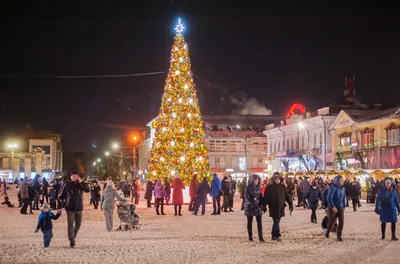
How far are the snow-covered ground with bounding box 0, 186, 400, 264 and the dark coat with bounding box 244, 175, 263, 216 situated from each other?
683mm

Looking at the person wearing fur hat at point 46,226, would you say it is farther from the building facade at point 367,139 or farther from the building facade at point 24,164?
the building facade at point 24,164

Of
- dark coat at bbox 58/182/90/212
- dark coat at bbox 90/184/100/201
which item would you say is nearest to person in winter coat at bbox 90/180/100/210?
dark coat at bbox 90/184/100/201

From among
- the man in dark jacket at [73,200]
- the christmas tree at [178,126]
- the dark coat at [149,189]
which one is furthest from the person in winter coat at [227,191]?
the man in dark jacket at [73,200]

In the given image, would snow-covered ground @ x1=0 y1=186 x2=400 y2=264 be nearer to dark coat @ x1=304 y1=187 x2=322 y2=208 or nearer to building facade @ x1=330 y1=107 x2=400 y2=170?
dark coat @ x1=304 y1=187 x2=322 y2=208

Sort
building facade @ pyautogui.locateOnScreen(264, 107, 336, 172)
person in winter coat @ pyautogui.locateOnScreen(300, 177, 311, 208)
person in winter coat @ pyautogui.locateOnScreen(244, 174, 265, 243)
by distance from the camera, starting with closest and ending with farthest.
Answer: person in winter coat @ pyautogui.locateOnScreen(244, 174, 265, 243) → person in winter coat @ pyautogui.locateOnScreen(300, 177, 311, 208) → building facade @ pyautogui.locateOnScreen(264, 107, 336, 172)

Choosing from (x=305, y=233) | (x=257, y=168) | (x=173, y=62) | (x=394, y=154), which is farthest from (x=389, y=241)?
(x=257, y=168)

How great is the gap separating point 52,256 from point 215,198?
1425 centimetres

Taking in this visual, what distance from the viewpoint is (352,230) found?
17281mm

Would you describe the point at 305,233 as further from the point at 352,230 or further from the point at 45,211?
the point at 45,211

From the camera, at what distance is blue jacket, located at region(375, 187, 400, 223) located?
14320 millimetres


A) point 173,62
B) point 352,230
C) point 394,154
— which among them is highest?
point 173,62

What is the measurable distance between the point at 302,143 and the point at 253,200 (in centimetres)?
5683

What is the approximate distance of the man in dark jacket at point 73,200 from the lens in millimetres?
13055

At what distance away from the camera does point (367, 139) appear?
56.8 meters
